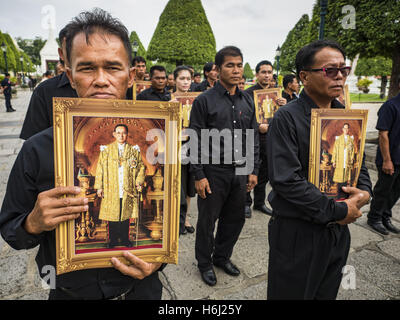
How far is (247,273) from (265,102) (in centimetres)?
239

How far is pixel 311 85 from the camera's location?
167 cm

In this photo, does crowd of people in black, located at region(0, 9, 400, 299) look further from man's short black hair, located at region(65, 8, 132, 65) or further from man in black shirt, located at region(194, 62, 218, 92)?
man in black shirt, located at region(194, 62, 218, 92)

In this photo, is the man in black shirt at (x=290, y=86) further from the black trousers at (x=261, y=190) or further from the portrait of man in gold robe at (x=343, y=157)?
the portrait of man in gold robe at (x=343, y=157)

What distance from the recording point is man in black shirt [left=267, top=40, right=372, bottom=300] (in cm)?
152

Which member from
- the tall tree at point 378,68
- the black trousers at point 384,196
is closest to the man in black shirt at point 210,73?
the black trousers at point 384,196

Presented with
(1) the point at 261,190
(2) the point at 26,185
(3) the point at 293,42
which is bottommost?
(1) the point at 261,190

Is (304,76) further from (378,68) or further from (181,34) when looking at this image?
(378,68)

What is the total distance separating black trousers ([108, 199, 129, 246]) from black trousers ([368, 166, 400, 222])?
3.95 metres

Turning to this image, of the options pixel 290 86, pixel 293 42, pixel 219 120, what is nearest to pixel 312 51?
pixel 219 120

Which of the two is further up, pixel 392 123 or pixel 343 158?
pixel 392 123

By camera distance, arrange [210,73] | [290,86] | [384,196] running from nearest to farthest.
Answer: [384,196]
[290,86]
[210,73]

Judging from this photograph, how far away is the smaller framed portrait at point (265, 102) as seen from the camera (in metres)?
3.85

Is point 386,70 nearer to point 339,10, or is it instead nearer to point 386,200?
point 339,10

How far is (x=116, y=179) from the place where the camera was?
1003 millimetres
